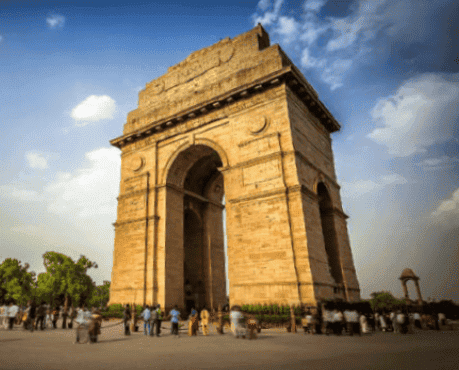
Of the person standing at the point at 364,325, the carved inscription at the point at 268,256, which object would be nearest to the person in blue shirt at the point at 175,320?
the carved inscription at the point at 268,256

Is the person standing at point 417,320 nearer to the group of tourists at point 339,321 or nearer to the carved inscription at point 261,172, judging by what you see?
the group of tourists at point 339,321

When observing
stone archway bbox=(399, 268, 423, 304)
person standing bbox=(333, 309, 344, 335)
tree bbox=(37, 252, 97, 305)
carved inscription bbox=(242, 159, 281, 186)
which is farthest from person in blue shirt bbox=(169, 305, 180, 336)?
tree bbox=(37, 252, 97, 305)

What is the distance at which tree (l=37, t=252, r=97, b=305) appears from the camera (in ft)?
125

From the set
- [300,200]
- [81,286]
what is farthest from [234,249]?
[81,286]

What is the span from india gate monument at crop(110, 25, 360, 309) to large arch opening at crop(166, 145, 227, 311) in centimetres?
7

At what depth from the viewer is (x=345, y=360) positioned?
582cm

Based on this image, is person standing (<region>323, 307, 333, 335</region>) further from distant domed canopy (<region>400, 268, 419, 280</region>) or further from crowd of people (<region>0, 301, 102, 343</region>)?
distant domed canopy (<region>400, 268, 419, 280</region>)

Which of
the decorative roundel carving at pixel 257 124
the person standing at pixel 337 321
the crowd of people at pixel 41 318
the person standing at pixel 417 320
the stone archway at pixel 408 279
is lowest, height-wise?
the person standing at pixel 417 320

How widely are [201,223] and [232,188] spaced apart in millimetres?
6955

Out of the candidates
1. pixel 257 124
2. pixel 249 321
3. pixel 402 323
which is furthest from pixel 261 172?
pixel 402 323

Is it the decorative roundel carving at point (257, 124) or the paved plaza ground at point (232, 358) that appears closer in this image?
the paved plaza ground at point (232, 358)

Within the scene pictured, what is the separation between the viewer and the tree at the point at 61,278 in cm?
3806

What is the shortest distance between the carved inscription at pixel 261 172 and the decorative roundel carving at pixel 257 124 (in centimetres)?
196

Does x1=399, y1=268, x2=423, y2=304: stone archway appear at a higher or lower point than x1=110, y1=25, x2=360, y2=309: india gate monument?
lower
